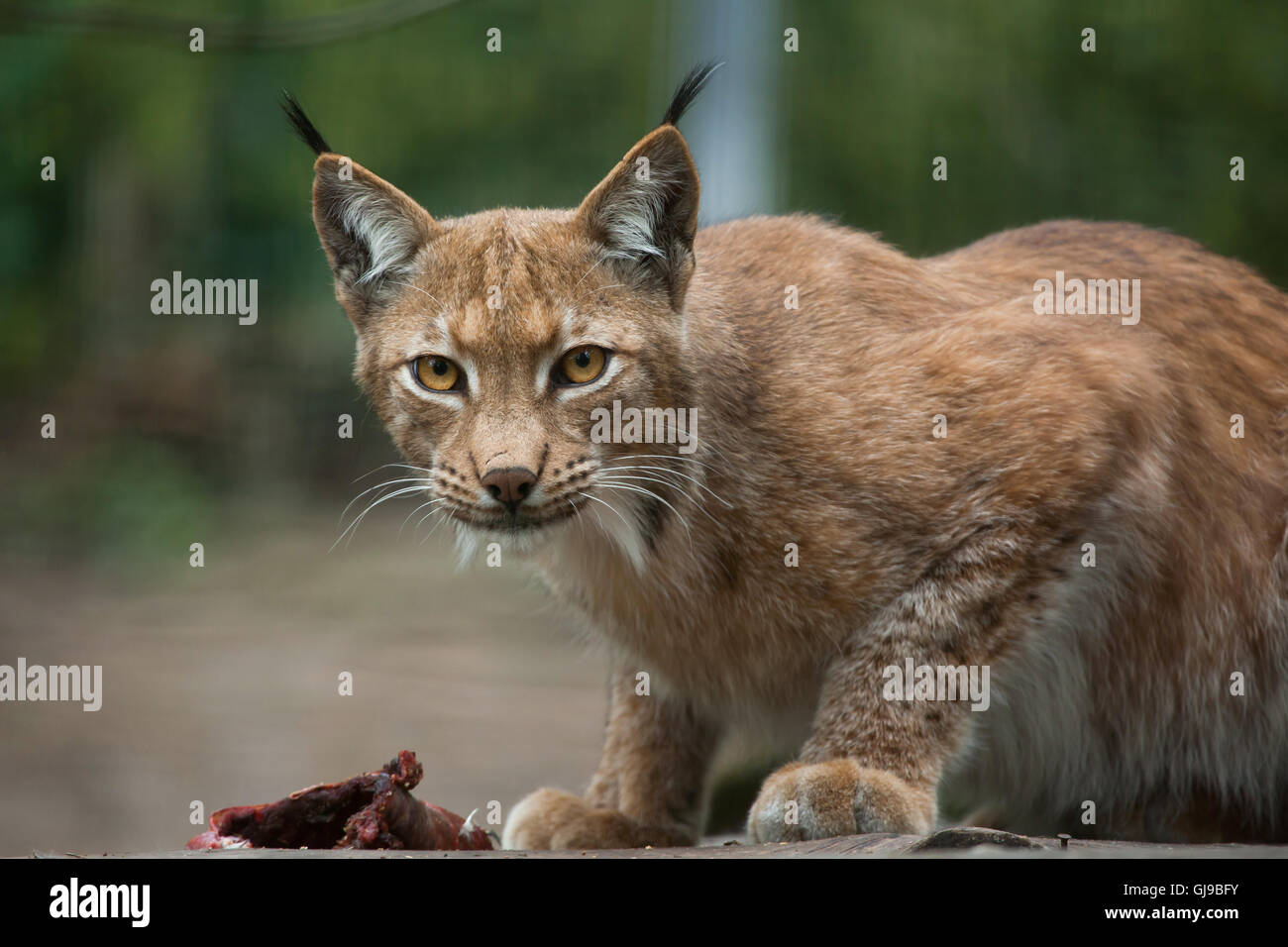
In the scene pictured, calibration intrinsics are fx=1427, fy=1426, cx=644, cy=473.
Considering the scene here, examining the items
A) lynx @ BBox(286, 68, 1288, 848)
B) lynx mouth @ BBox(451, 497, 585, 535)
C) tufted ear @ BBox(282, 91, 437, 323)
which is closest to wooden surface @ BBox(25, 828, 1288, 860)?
lynx @ BBox(286, 68, 1288, 848)

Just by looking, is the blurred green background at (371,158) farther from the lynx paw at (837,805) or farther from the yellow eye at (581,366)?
the lynx paw at (837,805)

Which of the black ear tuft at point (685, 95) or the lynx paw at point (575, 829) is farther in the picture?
the lynx paw at point (575, 829)

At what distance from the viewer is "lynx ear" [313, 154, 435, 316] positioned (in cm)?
393

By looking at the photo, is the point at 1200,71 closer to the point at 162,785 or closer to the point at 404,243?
the point at 404,243

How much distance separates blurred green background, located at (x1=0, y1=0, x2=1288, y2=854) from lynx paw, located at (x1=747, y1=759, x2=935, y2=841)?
11.1ft

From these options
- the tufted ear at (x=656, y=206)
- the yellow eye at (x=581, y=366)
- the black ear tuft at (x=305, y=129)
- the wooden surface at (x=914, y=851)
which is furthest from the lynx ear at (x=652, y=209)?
the wooden surface at (x=914, y=851)

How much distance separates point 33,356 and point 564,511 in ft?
29.6

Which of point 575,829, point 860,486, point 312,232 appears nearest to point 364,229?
point 860,486

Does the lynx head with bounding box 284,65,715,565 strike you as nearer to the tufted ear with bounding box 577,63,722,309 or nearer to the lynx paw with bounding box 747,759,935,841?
the tufted ear with bounding box 577,63,722,309

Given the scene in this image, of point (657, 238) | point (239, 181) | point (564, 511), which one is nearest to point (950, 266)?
point (657, 238)

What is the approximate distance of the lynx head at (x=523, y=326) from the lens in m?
3.63

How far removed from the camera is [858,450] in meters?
4.10

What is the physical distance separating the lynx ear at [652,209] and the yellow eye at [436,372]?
0.53m

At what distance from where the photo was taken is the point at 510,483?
3502 millimetres
